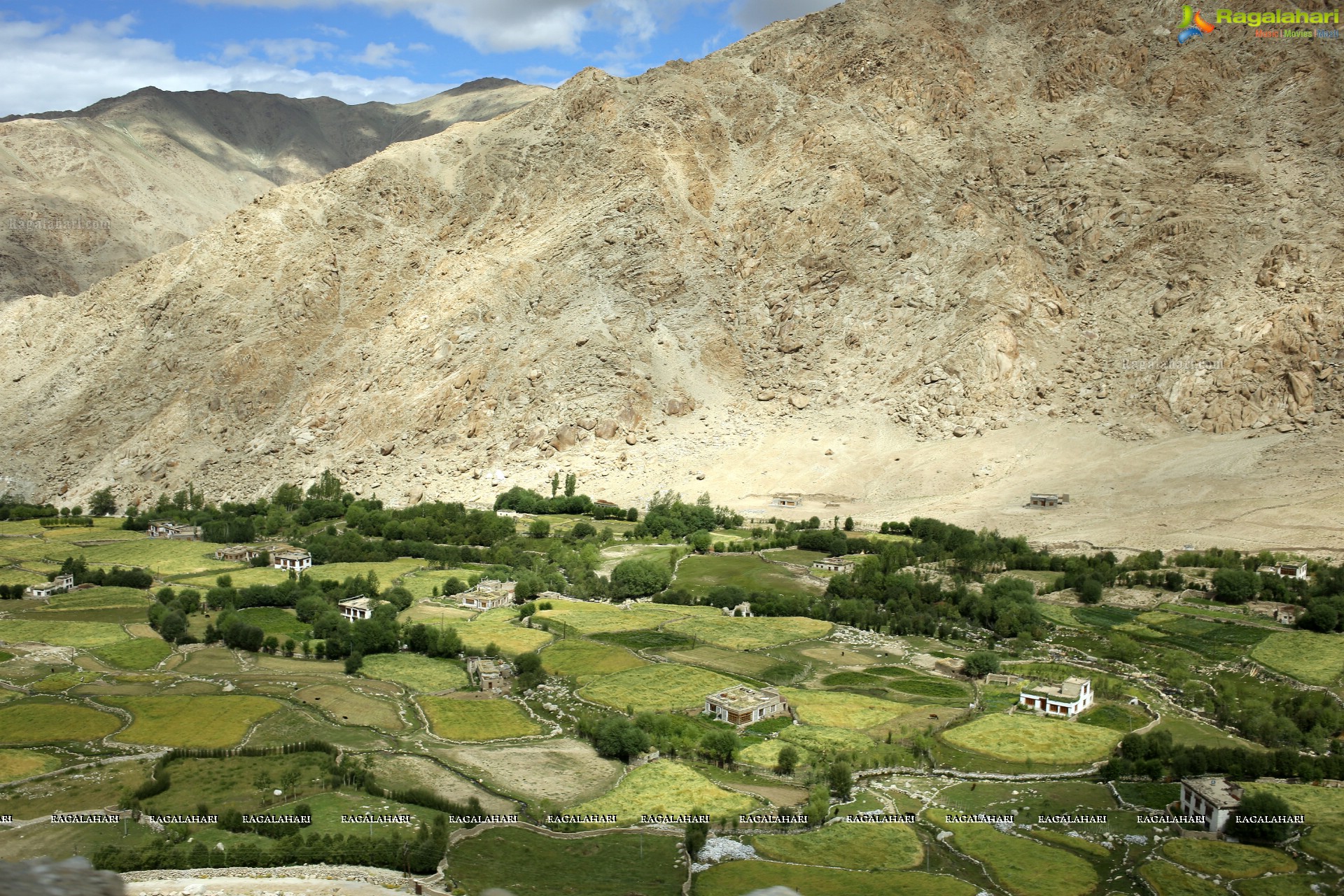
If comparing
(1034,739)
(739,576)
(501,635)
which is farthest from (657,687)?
(739,576)

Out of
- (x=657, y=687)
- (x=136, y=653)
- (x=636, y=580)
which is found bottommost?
(x=136, y=653)

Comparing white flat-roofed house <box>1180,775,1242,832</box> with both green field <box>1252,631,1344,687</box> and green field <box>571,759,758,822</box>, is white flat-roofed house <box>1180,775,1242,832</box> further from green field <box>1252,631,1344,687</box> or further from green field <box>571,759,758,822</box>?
green field <box>1252,631,1344,687</box>

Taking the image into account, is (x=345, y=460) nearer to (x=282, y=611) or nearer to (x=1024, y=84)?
(x=282, y=611)

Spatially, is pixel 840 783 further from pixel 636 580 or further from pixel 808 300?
pixel 808 300

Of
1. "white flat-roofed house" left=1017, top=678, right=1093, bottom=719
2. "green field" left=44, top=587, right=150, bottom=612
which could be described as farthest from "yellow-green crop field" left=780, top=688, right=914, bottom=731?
"green field" left=44, top=587, right=150, bottom=612

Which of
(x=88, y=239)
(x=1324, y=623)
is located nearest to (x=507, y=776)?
(x=1324, y=623)

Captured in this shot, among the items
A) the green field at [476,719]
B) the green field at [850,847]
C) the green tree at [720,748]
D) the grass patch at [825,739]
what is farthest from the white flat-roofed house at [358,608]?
the green field at [850,847]
